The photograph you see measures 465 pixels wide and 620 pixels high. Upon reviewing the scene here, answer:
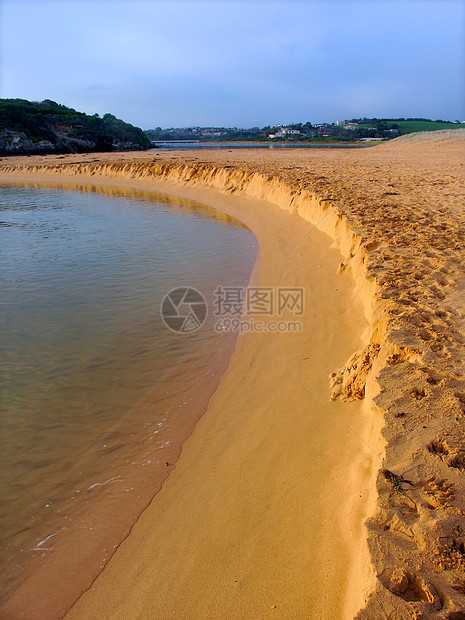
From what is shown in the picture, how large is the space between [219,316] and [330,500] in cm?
373

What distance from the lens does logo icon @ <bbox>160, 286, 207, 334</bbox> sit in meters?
5.61

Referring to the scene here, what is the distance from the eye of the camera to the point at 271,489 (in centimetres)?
272

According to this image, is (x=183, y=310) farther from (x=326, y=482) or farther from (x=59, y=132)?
(x=59, y=132)

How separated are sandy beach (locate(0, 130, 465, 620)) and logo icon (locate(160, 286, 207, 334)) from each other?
967 millimetres

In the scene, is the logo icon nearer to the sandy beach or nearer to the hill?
the sandy beach

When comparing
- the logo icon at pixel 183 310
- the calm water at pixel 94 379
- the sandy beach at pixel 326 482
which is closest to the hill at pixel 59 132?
the calm water at pixel 94 379

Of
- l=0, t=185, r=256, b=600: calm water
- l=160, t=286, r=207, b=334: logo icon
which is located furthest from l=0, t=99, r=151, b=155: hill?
l=160, t=286, r=207, b=334: logo icon

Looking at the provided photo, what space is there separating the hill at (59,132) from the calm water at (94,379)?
4455 cm

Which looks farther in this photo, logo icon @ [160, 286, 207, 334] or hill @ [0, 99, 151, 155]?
hill @ [0, 99, 151, 155]

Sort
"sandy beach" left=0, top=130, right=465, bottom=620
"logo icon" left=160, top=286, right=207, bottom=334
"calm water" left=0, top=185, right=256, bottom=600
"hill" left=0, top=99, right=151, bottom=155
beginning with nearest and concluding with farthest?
"sandy beach" left=0, top=130, right=465, bottom=620 → "calm water" left=0, top=185, right=256, bottom=600 → "logo icon" left=160, top=286, right=207, bottom=334 → "hill" left=0, top=99, right=151, bottom=155

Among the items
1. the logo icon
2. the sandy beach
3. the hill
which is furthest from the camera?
the hill

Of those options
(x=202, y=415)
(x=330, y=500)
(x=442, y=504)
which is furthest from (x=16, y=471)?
(x=442, y=504)

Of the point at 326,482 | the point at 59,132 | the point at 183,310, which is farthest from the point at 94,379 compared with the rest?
the point at 59,132

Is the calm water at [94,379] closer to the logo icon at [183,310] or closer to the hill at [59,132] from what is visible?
the logo icon at [183,310]
